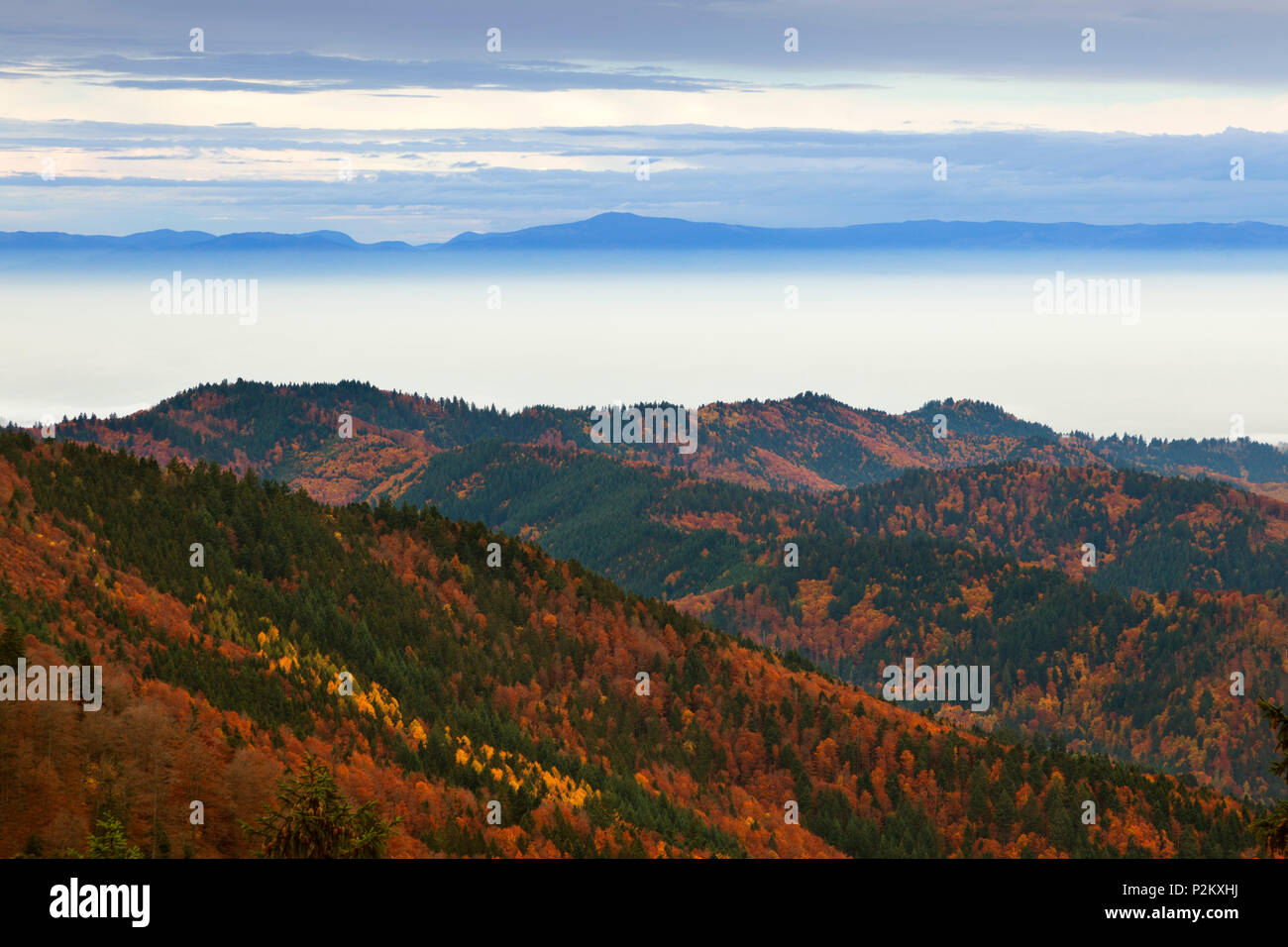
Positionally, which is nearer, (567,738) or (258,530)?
(567,738)
